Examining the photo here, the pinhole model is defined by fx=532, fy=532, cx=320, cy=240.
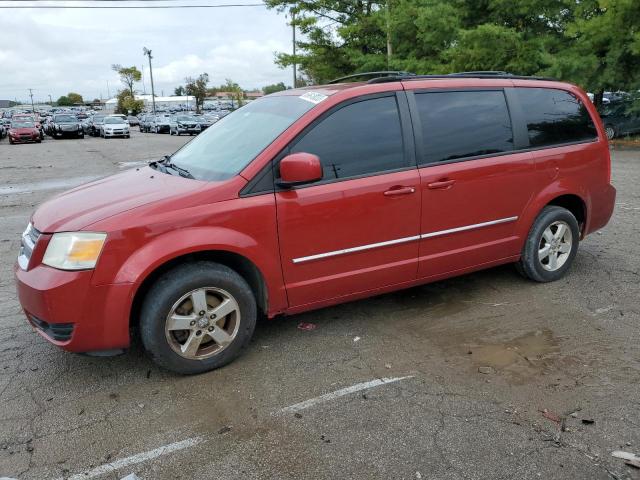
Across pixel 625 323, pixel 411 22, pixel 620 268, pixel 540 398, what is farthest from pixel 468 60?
pixel 540 398

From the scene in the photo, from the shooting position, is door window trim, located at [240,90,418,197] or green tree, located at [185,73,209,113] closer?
door window trim, located at [240,90,418,197]

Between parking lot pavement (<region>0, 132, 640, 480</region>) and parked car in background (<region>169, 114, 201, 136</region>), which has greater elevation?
parked car in background (<region>169, 114, 201, 136</region>)

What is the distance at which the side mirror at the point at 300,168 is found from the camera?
3.34 meters

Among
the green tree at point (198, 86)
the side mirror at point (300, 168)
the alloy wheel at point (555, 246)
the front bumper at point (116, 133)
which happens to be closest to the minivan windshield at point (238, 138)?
the side mirror at point (300, 168)

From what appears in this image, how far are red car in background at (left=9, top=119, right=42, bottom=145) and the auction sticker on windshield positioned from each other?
29486 mm

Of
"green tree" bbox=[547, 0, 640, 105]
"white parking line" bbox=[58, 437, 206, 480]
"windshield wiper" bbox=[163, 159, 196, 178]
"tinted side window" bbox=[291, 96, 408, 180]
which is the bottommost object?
"white parking line" bbox=[58, 437, 206, 480]

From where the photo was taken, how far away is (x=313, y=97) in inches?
154

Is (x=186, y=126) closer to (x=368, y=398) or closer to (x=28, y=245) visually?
(x=28, y=245)

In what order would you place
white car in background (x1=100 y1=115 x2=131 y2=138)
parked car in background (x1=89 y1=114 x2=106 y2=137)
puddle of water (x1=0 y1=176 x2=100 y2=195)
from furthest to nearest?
parked car in background (x1=89 y1=114 x2=106 y2=137), white car in background (x1=100 y1=115 x2=131 y2=138), puddle of water (x1=0 y1=176 x2=100 y2=195)

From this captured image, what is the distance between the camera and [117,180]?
400cm

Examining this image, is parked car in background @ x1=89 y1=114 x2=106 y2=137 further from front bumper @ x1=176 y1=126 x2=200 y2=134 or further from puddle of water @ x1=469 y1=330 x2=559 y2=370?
puddle of water @ x1=469 y1=330 x2=559 y2=370

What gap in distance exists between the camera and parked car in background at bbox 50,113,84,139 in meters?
33.1

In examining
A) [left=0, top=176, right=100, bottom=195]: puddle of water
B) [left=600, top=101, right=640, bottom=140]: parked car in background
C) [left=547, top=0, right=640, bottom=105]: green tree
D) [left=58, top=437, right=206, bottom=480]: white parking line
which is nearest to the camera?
[left=58, top=437, right=206, bottom=480]: white parking line

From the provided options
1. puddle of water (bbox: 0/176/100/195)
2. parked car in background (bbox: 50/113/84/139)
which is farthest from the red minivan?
parked car in background (bbox: 50/113/84/139)
